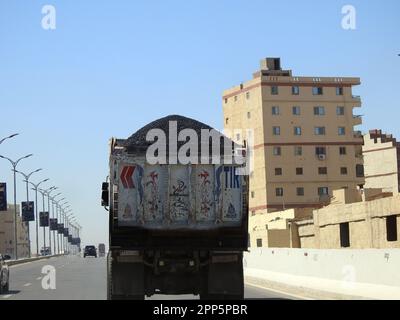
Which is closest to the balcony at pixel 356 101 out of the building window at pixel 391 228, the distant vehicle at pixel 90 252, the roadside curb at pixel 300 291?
the distant vehicle at pixel 90 252

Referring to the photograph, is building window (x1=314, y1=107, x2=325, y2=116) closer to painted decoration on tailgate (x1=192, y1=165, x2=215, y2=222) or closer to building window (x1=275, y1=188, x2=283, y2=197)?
building window (x1=275, y1=188, x2=283, y2=197)

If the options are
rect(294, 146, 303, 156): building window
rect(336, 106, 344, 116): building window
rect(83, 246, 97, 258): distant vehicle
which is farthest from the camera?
rect(336, 106, 344, 116): building window

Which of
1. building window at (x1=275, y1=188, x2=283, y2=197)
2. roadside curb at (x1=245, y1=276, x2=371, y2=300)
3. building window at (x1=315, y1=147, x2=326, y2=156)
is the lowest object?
roadside curb at (x1=245, y1=276, x2=371, y2=300)

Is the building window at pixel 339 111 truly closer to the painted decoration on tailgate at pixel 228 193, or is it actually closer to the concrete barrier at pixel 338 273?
the concrete barrier at pixel 338 273

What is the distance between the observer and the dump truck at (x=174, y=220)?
1542cm

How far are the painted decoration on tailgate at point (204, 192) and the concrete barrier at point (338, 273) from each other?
481 cm

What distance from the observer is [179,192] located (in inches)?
610

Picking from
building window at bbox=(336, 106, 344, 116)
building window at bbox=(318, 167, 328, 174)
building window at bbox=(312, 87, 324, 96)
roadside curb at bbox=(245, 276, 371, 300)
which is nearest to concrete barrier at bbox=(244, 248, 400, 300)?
roadside curb at bbox=(245, 276, 371, 300)

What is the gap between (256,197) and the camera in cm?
11369

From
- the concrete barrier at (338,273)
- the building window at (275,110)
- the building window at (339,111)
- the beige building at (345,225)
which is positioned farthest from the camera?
the building window at (339,111)

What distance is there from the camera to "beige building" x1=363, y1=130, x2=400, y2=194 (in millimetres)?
147375

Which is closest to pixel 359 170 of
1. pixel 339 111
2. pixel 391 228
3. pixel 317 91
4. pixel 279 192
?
pixel 339 111
